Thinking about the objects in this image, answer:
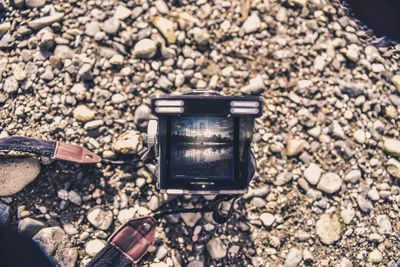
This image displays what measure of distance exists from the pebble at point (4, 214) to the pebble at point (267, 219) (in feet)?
10.1

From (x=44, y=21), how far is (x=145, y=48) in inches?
56.1

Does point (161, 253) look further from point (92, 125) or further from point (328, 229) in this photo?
point (328, 229)

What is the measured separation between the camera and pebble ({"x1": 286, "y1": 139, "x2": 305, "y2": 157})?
323 centimetres

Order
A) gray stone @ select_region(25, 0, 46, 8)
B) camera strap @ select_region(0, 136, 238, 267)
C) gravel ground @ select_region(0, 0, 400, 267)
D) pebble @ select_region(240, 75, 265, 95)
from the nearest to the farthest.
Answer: camera strap @ select_region(0, 136, 238, 267)
gravel ground @ select_region(0, 0, 400, 267)
pebble @ select_region(240, 75, 265, 95)
gray stone @ select_region(25, 0, 46, 8)

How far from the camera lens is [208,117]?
231 cm

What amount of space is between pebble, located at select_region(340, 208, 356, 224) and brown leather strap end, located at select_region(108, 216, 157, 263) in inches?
92.9

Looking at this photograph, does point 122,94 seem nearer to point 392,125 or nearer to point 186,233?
point 186,233

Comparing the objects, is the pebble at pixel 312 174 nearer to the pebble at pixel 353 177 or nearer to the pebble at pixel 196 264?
the pebble at pixel 353 177

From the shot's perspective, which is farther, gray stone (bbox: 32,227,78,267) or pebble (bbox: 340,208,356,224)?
pebble (bbox: 340,208,356,224)

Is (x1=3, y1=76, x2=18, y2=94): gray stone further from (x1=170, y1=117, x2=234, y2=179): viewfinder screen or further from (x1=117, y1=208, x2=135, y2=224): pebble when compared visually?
(x1=170, y1=117, x2=234, y2=179): viewfinder screen

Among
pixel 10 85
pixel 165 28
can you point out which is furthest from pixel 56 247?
pixel 165 28

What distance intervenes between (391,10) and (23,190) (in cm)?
593

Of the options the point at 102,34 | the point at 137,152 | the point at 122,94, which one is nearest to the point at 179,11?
the point at 102,34

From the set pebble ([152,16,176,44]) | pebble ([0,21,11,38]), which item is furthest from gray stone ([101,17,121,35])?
pebble ([0,21,11,38])
